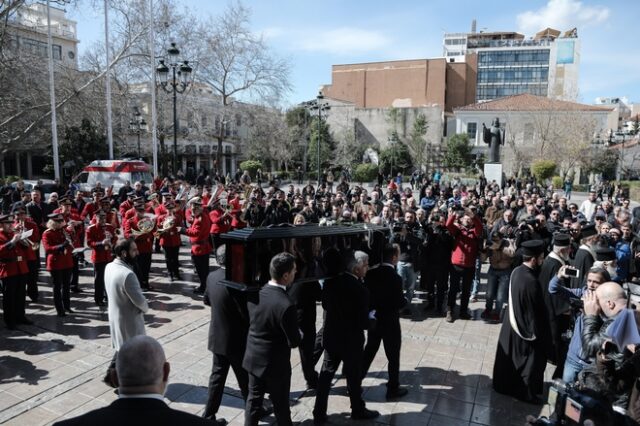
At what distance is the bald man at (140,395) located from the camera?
2010 mm

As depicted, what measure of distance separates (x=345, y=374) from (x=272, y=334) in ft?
3.71

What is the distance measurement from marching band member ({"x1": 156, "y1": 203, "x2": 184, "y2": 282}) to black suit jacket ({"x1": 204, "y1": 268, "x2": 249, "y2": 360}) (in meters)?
5.46

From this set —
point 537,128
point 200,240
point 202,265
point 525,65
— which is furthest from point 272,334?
point 525,65

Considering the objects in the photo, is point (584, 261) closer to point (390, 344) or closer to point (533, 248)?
point (533, 248)

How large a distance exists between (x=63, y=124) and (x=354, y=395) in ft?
97.3

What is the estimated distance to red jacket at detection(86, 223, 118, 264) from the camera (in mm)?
7941

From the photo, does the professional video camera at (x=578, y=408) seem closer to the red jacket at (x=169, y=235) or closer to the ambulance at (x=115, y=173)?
the red jacket at (x=169, y=235)

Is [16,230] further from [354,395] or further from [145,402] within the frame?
[145,402]

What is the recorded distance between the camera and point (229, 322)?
449cm

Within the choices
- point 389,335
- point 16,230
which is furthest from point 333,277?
point 16,230

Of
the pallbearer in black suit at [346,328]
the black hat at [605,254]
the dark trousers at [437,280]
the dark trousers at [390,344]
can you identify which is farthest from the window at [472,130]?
the pallbearer in black suit at [346,328]

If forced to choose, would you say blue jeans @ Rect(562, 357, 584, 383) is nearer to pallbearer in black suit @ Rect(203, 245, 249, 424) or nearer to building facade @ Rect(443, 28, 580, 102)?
pallbearer in black suit @ Rect(203, 245, 249, 424)

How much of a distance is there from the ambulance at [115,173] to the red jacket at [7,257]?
49.5 ft

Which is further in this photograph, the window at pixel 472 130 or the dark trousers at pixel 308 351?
the window at pixel 472 130
